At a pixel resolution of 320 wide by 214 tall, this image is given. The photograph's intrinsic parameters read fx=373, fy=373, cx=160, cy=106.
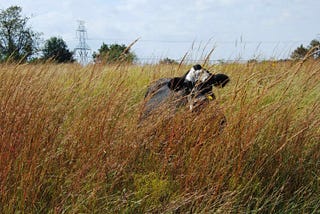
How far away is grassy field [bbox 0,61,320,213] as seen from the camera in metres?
2.07

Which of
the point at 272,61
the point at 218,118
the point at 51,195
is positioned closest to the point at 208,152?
the point at 218,118

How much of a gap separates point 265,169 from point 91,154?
3.75 ft

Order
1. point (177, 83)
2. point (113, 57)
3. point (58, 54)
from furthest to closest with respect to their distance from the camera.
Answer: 1. point (58, 54)
2. point (113, 57)
3. point (177, 83)

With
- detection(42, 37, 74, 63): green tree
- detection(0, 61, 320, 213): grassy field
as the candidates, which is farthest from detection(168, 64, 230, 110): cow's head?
detection(42, 37, 74, 63): green tree

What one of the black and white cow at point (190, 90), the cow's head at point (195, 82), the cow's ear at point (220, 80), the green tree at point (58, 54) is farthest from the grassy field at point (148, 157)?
the green tree at point (58, 54)

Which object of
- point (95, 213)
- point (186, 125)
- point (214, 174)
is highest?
point (186, 125)

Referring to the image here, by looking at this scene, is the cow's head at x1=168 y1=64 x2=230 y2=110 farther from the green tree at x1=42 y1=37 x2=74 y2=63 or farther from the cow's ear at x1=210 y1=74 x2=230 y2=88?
the green tree at x1=42 y1=37 x2=74 y2=63

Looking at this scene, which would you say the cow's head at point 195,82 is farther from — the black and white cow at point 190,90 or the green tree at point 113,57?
the green tree at point 113,57

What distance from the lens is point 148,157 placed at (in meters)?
2.46

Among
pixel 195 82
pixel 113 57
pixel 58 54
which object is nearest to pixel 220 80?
pixel 195 82

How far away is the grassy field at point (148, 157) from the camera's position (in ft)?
6.78

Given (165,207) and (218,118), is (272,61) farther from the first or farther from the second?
(165,207)

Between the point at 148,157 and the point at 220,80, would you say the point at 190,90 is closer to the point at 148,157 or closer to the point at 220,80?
the point at 220,80

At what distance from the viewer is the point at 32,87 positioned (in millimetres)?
2805
